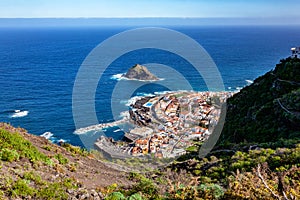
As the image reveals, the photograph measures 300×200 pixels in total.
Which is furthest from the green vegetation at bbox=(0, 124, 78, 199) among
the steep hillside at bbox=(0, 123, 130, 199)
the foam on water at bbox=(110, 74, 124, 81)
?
the foam on water at bbox=(110, 74, 124, 81)

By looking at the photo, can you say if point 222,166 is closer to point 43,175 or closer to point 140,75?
point 43,175

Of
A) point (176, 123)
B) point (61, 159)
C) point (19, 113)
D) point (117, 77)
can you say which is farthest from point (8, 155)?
point (117, 77)

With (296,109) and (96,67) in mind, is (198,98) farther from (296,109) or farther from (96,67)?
(96,67)

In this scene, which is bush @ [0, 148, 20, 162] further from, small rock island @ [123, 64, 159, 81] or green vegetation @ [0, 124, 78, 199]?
small rock island @ [123, 64, 159, 81]

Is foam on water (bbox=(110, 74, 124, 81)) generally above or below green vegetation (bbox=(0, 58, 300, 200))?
below

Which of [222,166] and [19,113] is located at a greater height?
[222,166]

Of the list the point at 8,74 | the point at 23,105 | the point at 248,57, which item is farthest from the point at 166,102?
the point at 248,57
